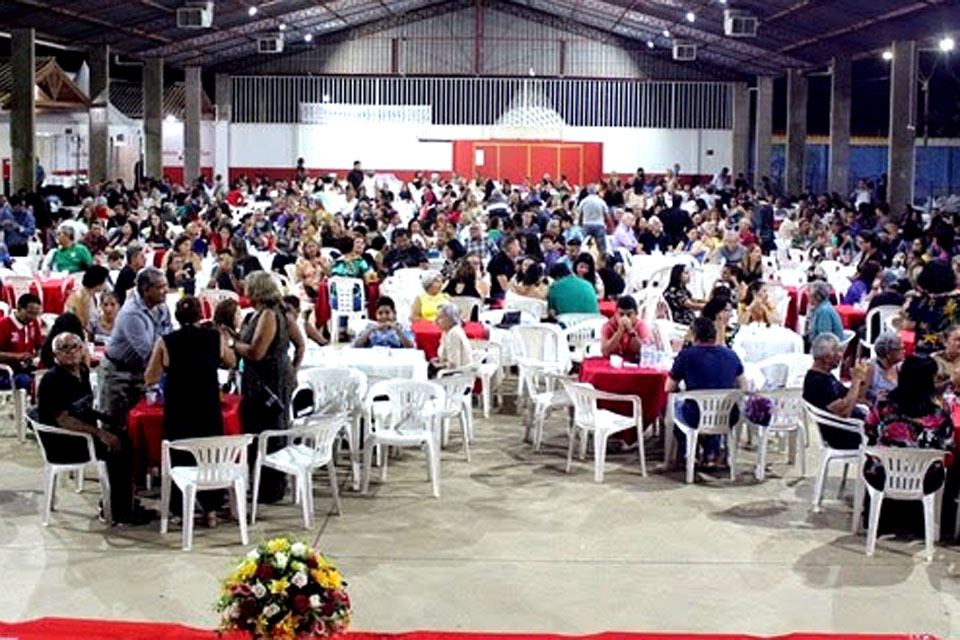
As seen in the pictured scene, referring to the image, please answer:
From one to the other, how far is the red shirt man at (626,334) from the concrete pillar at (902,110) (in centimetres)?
1240

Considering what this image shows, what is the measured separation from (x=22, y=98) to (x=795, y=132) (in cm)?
1468

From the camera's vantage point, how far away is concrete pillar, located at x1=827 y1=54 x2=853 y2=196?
2417 centimetres

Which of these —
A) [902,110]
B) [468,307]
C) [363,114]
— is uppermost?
[363,114]

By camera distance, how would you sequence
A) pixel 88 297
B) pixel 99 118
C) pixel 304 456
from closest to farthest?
pixel 304 456 → pixel 88 297 → pixel 99 118

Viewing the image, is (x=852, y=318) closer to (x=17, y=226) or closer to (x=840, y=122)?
(x=17, y=226)

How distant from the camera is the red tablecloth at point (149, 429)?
7270 mm

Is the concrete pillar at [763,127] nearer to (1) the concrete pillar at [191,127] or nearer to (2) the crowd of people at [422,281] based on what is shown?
(2) the crowd of people at [422,281]

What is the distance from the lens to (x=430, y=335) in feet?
33.5

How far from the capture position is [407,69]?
32.4 metres

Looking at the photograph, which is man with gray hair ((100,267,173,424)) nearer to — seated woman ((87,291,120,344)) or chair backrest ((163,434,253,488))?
chair backrest ((163,434,253,488))

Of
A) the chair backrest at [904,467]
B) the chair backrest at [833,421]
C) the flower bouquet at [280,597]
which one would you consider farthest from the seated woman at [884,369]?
the flower bouquet at [280,597]

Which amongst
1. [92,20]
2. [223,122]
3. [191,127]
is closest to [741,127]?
[223,122]

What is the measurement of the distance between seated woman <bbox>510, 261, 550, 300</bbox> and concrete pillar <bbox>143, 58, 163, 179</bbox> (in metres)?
17.4

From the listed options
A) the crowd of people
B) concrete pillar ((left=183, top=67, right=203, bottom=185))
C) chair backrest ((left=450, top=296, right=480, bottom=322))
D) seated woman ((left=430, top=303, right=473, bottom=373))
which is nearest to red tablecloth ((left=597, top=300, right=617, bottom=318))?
the crowd of people
